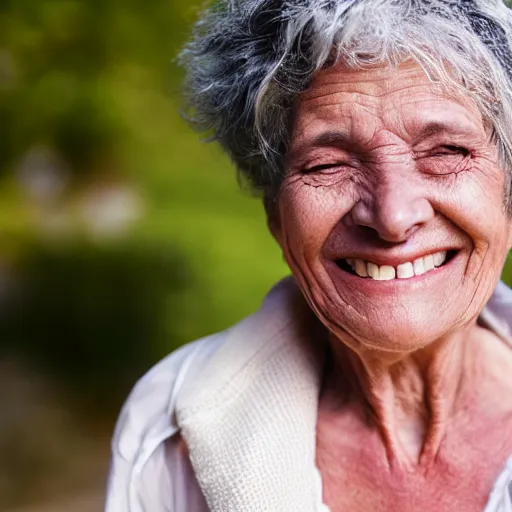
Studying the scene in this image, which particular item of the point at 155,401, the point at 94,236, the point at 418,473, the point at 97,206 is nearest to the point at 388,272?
the point at 418,473

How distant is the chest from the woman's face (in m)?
0.30

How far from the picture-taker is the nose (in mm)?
1569

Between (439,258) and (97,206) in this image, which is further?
(97,206)

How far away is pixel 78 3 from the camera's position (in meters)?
5.46

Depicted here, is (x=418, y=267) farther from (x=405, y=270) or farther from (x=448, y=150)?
(x=448, y=150)

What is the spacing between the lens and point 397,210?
5.14 ft

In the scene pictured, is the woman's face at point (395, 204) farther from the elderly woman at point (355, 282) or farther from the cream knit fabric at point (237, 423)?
the cream knit fabric at point (237, 423)

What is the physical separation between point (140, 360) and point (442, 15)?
5.59 metres

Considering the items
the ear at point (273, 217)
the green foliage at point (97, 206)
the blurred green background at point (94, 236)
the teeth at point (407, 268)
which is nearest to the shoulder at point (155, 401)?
the ear at point (273, 217)

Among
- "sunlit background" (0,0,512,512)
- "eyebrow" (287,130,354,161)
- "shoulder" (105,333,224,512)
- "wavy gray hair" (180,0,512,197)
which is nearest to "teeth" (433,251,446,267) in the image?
"wavy gray hair" (180,0,512,197)

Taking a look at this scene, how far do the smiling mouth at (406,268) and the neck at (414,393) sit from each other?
8.4 inches

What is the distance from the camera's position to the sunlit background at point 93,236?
18.4 ft

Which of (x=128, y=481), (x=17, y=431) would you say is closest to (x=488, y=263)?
(x=128, y=481)

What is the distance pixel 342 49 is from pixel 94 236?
5773mm
